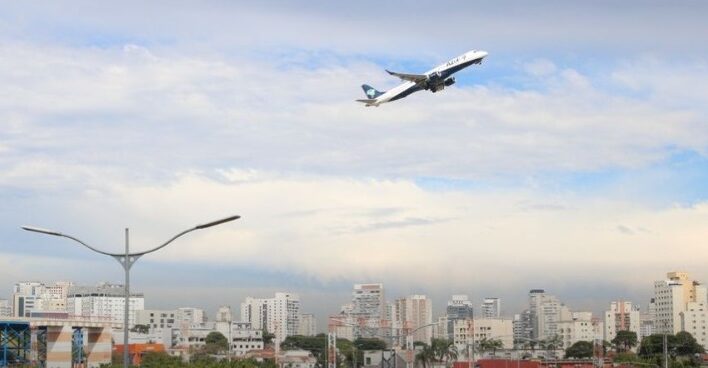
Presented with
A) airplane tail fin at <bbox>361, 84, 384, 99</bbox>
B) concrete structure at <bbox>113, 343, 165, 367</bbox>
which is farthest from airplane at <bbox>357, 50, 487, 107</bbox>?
concrete structure at <bbox>113, 343, 165, 367</bbox>

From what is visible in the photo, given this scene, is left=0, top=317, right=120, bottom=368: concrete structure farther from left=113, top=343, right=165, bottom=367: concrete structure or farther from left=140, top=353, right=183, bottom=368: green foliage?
left=113, top=343, right=165, bottom=367: concrete structure

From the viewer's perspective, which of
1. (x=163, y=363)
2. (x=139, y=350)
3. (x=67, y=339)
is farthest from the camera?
(x=139, y=350)

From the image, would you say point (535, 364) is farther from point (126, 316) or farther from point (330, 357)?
point (126, 316)

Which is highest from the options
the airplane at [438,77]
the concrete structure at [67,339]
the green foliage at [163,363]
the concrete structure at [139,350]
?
the airplane at [438,77]

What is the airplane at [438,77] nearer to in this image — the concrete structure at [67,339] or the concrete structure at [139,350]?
the concrete structure at [67,339]

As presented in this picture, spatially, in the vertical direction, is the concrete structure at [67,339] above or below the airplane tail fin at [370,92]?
below

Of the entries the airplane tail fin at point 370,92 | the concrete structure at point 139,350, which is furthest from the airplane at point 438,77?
the concrete structure at point 139,350

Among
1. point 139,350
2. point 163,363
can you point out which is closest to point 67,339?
point 163,363

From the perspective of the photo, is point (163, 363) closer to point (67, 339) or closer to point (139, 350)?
point (67, 339)

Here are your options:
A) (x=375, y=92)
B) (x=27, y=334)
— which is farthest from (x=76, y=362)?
(x=375, y=92)

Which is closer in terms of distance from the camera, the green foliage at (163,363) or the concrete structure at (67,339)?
the green foliage at (163,363)

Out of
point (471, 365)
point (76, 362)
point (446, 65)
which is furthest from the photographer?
point (471, 365)
